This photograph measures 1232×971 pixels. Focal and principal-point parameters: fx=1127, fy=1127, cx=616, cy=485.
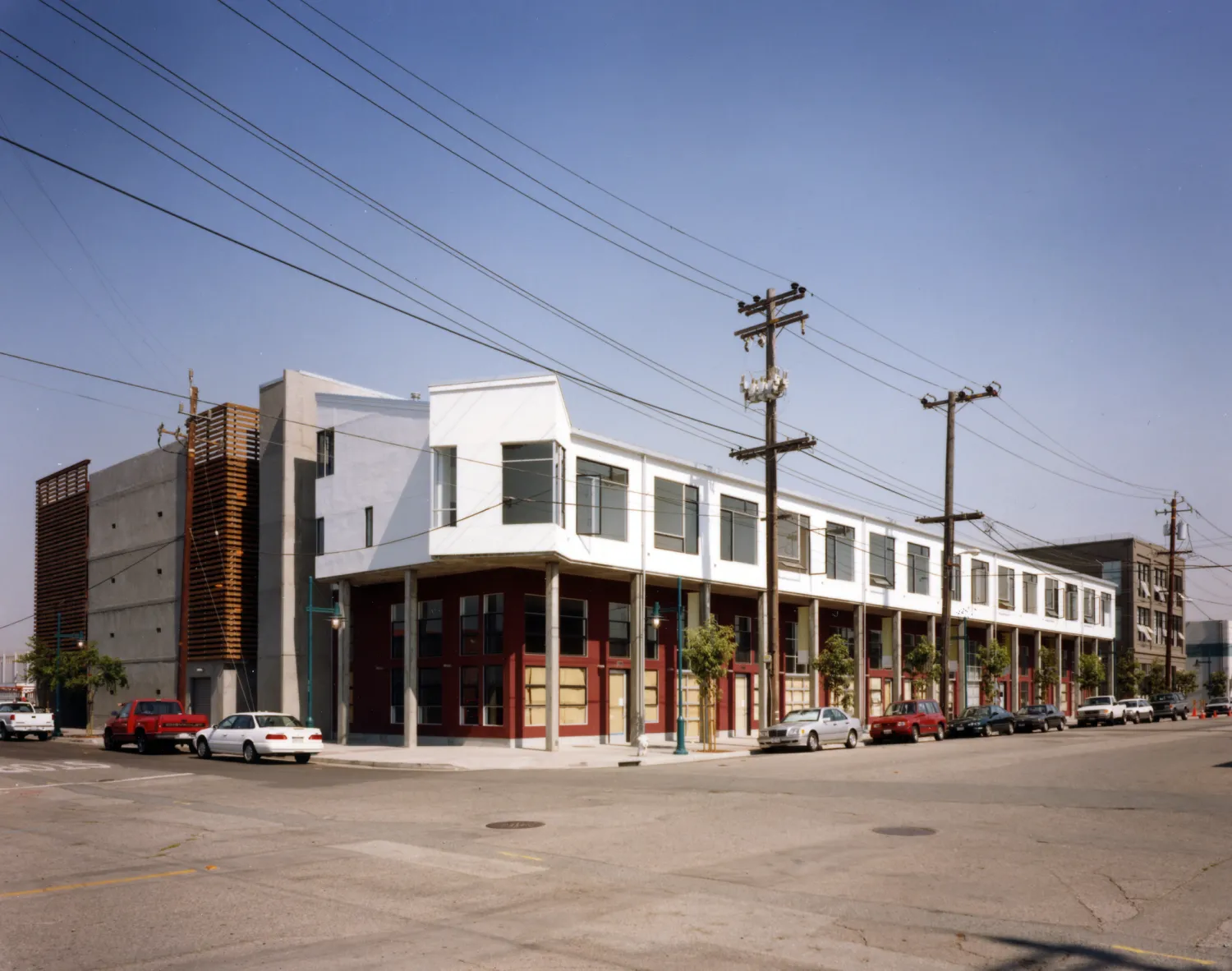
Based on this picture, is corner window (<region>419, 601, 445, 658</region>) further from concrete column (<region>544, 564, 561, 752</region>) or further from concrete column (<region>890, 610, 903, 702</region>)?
concrete column (<region>890, 610, 903, 702</region>)

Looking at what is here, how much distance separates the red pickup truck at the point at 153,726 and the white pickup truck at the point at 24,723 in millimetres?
12369

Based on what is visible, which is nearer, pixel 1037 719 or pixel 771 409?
pixel 771 409

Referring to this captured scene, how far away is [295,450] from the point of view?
4662cm

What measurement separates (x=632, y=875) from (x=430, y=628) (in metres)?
31.3

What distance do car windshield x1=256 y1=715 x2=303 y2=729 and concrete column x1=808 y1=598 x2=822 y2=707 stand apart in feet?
88.1

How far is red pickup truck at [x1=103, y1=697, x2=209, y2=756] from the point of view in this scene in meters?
37.0

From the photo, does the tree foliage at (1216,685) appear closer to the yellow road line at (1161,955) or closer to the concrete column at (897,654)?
the concrete column at (897,654)

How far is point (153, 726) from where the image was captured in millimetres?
36938

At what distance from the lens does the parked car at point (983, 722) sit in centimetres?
4791

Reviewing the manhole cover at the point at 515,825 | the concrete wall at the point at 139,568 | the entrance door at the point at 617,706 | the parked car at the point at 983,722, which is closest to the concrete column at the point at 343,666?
the entrance door at the point at 617,706

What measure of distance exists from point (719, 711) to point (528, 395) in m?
17.7

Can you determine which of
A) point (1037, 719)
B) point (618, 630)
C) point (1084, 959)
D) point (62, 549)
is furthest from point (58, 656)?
point (1084, 959)

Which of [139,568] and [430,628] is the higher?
[139,568]

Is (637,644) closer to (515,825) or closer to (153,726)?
(153,726)
